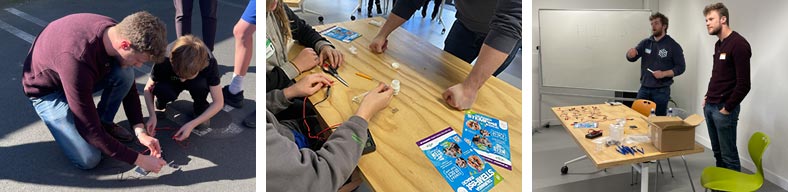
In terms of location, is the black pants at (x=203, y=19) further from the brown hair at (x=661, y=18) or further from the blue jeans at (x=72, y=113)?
the brown hair at (x=661, y=18)

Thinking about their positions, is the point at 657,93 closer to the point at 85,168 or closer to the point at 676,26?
the point at 676,26

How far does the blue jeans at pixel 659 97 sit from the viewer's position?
10.5 ft

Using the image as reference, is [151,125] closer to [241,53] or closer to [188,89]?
[188,89]

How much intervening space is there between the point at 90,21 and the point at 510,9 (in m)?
1.14

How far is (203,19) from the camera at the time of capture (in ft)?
4.63

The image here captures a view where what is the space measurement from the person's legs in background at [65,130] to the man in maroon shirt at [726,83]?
3185 mm

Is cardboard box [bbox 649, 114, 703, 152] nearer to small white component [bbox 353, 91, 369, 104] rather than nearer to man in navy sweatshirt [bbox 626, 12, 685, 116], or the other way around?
man in navy sweatshirt [bbox 626, 12, 685, 116]

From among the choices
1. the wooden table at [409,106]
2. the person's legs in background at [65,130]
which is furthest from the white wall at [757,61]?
the person's legs in background at [65,130]

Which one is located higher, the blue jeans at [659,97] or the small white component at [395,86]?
the small white component at [395,86]

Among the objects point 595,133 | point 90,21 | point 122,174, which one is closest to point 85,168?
point 122,174

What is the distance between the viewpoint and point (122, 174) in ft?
5.38

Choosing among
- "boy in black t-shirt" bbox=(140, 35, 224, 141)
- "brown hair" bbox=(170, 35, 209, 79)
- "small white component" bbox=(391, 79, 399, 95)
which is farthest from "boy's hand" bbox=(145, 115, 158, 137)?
"small white component" bbox=(391, 79, 399, 95)

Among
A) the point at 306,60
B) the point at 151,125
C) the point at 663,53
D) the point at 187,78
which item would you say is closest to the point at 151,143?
the point at 151,125

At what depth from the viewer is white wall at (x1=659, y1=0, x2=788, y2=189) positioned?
113 inches
